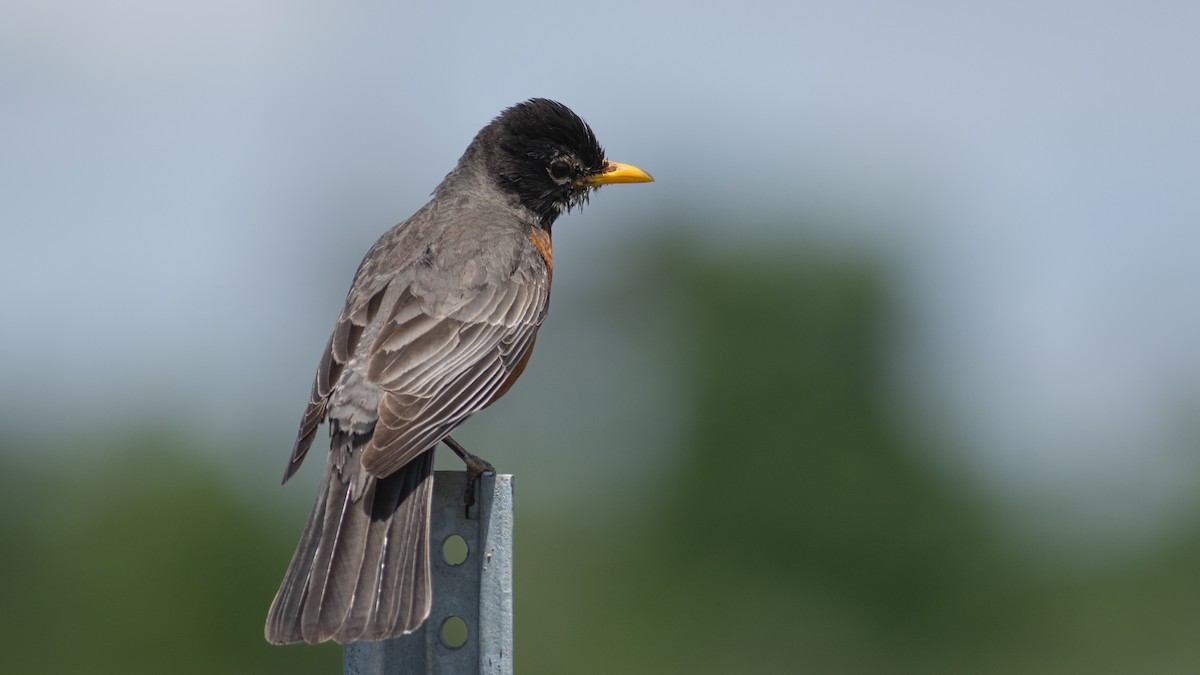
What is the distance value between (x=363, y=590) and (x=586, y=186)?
173 inches

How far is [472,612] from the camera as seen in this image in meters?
5.67

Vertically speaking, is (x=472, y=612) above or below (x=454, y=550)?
below

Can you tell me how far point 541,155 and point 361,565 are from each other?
417 cm

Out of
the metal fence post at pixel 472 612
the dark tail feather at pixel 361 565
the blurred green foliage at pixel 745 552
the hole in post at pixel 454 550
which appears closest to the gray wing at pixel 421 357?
the dark tail feather at pixel 361 565

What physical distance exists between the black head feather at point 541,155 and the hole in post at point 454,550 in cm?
380

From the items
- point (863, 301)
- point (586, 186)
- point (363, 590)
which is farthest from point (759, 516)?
point (363, 590)

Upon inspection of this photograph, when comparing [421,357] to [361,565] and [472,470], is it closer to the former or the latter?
[472,470]

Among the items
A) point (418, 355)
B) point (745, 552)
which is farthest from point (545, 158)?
point (745, 552)

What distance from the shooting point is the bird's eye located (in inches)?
377

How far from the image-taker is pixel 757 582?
43156mm

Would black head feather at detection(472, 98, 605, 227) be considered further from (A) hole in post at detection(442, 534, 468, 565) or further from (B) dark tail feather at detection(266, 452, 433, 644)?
(A) hole in post at detection(442, 534, 468, 565)

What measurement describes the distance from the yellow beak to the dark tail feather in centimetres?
356

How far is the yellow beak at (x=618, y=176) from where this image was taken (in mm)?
9578

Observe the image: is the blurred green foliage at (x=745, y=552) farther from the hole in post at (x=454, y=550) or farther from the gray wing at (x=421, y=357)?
the hole in post at (x=454, y=550)
